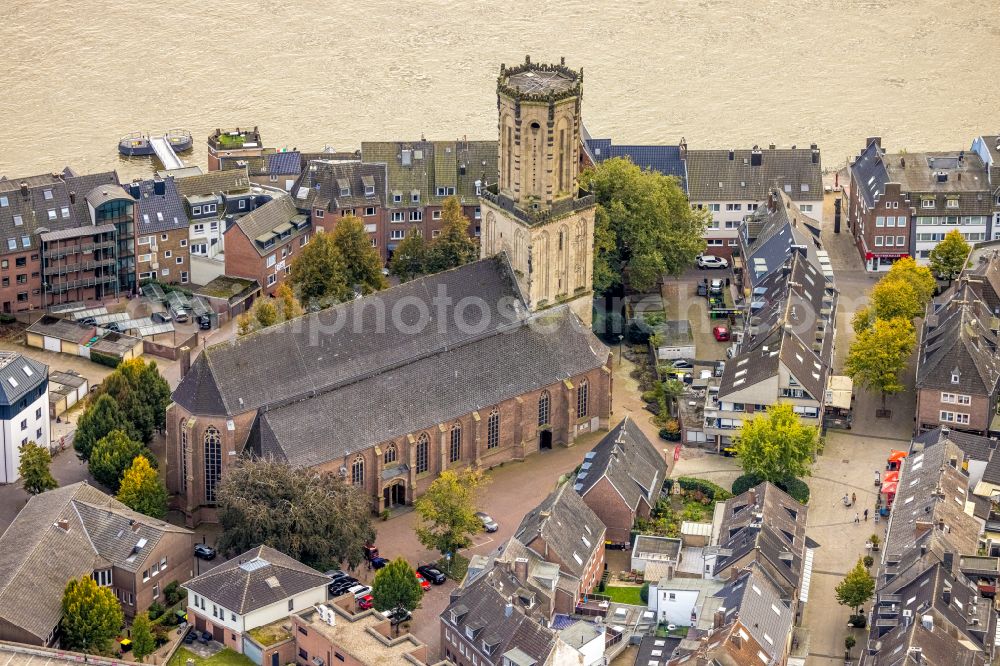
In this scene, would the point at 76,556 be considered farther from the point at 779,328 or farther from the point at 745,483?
the point at 779,328

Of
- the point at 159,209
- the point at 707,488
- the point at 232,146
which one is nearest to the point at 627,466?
the point at 707,488

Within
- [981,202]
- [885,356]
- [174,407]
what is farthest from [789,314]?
[174,407]

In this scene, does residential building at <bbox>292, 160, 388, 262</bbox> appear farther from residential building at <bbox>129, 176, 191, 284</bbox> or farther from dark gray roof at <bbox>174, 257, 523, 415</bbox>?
dark gray roof at <bbox>174, 257, 523, 415</bbox>

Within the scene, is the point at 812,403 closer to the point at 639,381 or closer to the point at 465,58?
the point at 639,381

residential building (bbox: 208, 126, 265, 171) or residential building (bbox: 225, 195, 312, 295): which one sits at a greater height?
residential building (bbox: 208, 126, 265, 171)

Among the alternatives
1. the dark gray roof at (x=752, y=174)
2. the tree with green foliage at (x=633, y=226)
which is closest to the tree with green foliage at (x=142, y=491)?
the tree with green foliage at (x=633, y=226)

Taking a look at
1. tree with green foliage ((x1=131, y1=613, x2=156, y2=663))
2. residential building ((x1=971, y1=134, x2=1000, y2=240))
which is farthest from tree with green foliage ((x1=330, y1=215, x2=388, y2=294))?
residential building ((x1=971, y1=134, x2=1000, y2=240))

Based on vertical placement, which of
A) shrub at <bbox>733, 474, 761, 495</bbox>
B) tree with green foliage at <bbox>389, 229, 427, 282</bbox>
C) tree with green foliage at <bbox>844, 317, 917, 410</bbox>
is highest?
Result: tree with green foliage at <bbox>389, 229, 427, 282</bbox>
